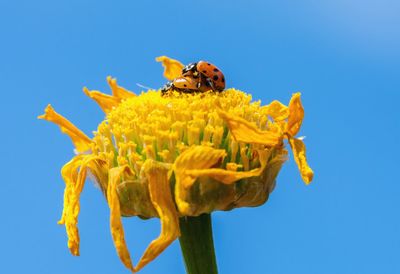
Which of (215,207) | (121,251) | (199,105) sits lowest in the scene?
(121,251)

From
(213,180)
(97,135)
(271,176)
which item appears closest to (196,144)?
(213,180)

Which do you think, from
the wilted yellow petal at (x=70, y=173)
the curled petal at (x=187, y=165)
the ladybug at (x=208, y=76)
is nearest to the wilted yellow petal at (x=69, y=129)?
the wilted yellow petal at (x=70, y=173)

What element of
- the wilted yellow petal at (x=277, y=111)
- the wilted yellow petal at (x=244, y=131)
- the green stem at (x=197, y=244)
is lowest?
the green stem at (x=197, y=244)

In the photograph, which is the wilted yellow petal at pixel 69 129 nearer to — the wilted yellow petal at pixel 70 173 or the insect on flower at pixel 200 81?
the wilted yellow petal at pixel 70 173

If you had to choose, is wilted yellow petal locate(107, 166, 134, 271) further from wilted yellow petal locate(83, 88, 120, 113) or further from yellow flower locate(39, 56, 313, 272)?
wilted yellow petal locate(83, 88, 120, 113)

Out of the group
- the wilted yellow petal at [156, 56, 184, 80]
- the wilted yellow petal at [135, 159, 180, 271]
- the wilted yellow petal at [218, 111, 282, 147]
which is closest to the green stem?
the wilted yellow petal at [135, 159, 180, 271]

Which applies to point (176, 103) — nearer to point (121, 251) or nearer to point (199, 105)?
point (199, 105)
